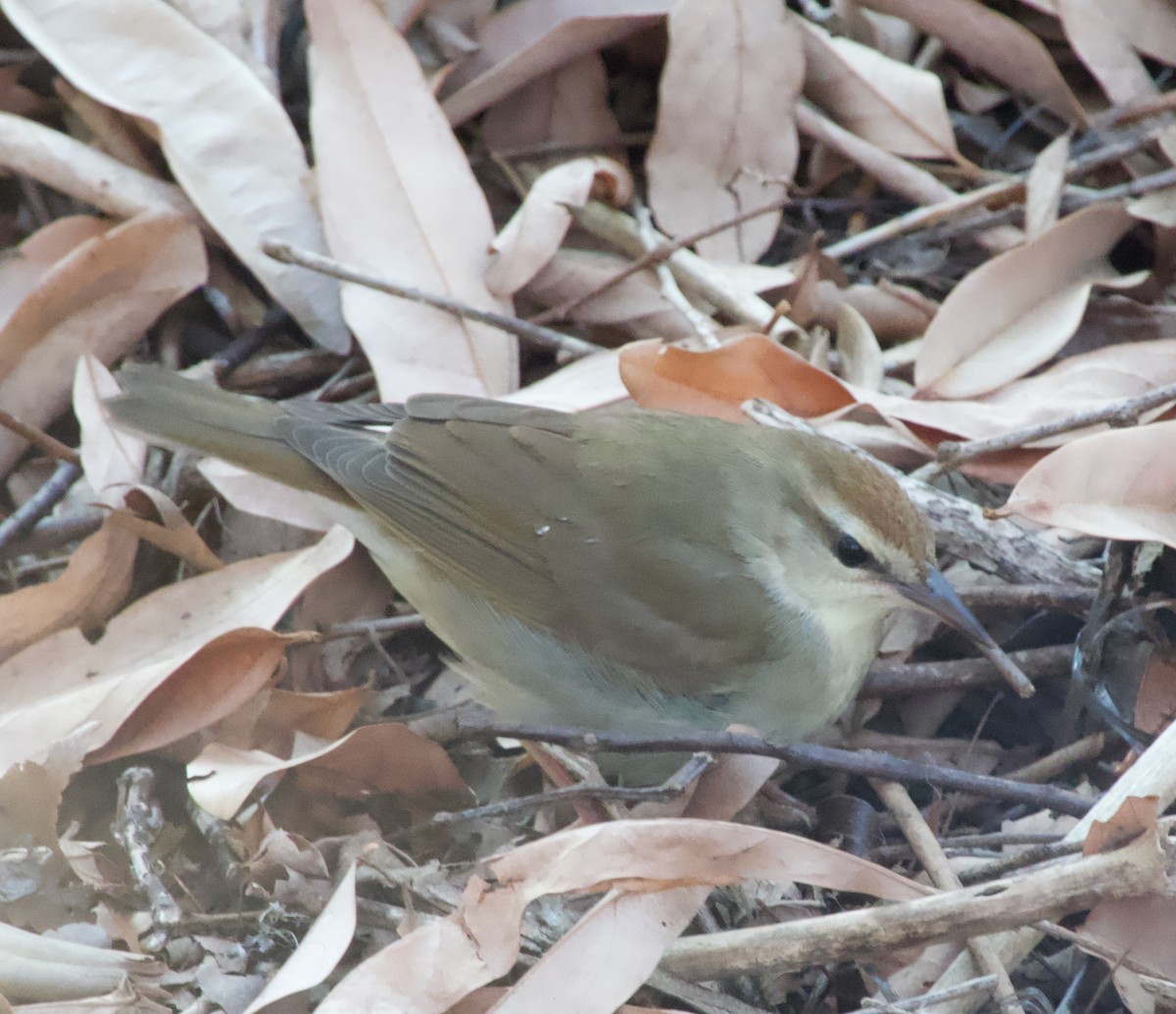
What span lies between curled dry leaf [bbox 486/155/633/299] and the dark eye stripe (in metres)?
1.26

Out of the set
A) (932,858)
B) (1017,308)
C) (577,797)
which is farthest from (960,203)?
(577,797)

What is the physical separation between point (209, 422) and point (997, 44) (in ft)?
8.66

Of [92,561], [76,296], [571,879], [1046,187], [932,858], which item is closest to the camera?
[571,879]

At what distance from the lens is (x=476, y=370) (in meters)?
3.73

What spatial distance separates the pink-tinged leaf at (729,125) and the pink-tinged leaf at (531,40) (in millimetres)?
186

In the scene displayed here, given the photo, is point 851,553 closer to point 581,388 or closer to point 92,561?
point 581,388

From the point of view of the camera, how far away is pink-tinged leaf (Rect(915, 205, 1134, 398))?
362 cm

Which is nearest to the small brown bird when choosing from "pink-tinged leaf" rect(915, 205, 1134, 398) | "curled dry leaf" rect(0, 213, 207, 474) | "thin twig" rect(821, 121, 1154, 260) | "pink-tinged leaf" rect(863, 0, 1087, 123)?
"curled dry leaf" rect(0, 213, 207, 474)

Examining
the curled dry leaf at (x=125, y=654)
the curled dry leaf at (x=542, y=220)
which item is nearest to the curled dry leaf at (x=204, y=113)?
the curled dry leaf at (x=542, y=220)

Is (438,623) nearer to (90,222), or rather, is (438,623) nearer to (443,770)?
(443,770)

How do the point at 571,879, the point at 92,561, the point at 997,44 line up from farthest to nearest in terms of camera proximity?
the point at 997,44 → the point at 92,561 → the point at 571,879

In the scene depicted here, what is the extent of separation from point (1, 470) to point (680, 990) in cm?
232

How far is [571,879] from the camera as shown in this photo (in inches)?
95.0

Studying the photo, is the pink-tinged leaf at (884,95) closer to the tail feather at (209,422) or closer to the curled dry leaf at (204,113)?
the curled dry leaf at (204,113)
